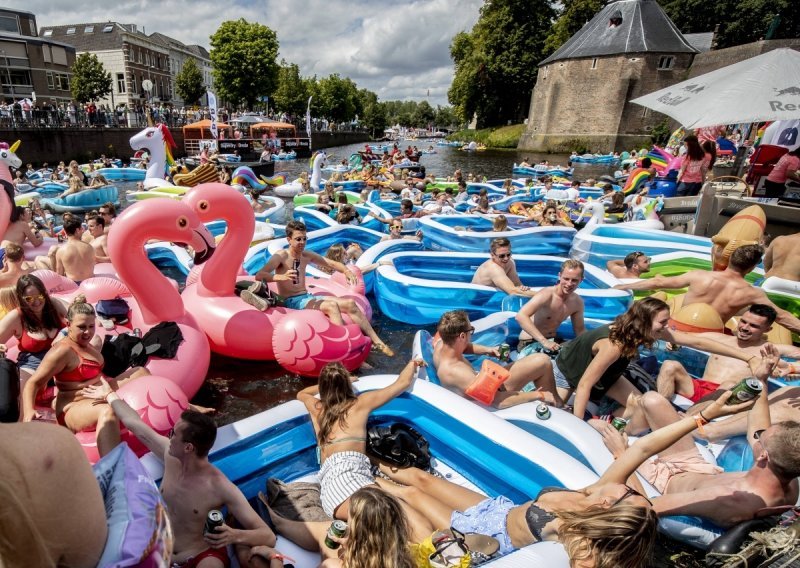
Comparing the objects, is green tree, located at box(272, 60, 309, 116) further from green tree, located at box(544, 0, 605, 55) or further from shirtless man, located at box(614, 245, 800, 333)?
shirtless man, located at box(614, 245, 800, 333)

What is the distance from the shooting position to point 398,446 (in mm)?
3158

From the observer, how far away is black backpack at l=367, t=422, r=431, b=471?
3143 mm

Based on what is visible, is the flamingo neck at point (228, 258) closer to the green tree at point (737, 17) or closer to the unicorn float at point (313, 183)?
the unicorn float at point (313, 183)

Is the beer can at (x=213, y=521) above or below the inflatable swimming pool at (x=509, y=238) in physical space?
below

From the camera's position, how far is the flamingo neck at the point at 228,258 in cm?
479

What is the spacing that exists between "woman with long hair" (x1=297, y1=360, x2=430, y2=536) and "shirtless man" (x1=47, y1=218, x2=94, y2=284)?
3.92m

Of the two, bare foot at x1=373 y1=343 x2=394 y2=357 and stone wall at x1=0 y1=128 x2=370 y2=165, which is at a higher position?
stone wall at x1=0 y1=128 x2=370 y2=165

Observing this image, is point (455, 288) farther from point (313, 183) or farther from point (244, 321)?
point (313, 183)

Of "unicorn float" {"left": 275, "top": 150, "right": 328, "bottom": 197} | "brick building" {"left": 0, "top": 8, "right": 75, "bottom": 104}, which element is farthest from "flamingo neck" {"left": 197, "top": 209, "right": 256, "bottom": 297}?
"brick building" {"left": 0, "top": 8, "right": 75, "bottom": 104}

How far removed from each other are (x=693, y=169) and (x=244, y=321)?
9549mm

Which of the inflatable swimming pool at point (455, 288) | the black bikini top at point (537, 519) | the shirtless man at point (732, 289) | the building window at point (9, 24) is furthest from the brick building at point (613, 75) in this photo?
the building window at point (9, 24)

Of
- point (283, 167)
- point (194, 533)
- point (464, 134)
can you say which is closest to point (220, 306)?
point (194, 533)

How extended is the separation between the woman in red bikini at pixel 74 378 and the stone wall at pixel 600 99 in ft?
121

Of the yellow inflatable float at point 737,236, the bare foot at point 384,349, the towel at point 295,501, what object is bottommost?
the bare foot at point 384,349
